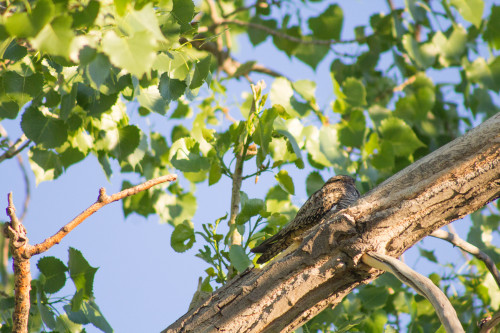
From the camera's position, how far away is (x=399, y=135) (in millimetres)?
1641

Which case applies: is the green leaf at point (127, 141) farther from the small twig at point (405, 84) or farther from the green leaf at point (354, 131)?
the small twig at point (405, 84)

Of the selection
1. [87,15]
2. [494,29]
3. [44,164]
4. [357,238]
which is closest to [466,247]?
[357,238]

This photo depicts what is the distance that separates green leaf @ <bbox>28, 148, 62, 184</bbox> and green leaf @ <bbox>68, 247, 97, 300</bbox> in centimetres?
43

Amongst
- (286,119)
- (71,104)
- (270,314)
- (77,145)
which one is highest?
(77,145)

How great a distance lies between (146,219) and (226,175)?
851 mm

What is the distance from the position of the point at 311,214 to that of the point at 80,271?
553mm

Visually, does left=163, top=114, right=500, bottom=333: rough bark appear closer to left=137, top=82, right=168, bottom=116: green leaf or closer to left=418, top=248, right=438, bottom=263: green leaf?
left=137, top=82, right=168, bottom=116: green leaf

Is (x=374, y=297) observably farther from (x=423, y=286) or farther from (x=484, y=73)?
(x=484, y=73)

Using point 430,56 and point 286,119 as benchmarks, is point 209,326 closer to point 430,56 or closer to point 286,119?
point 286,119

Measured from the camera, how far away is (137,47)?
649mm

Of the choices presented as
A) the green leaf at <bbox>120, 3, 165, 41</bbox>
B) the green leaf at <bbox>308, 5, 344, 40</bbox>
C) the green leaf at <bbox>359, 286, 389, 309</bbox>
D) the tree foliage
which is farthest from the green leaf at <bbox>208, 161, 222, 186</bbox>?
the green leaf at <bbox>308, 5, 344, 40</bbox>

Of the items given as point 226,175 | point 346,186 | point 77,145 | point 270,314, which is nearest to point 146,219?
point 77,145

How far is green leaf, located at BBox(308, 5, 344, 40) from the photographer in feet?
6.86

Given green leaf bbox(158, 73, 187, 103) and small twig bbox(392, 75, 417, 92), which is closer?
green leaf bbox(158, 73, 187, 103)
